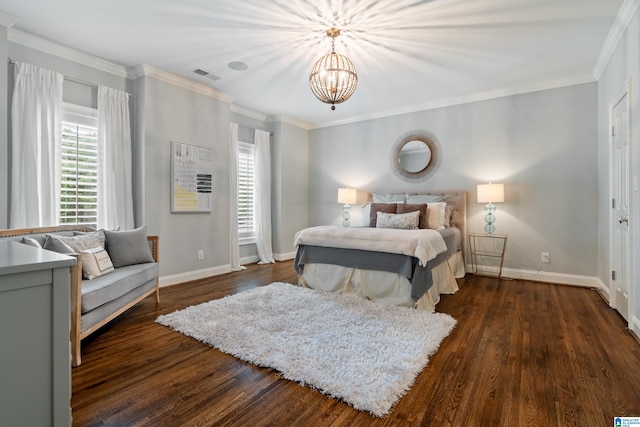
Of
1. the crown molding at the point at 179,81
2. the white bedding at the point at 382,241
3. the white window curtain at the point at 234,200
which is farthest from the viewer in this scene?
the white window curtain at the point at 234,200

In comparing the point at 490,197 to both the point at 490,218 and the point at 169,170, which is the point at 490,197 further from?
the point at 169,170

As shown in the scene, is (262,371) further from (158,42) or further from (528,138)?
(528,138)

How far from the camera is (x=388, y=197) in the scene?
529cm

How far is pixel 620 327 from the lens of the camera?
2707 millimetres

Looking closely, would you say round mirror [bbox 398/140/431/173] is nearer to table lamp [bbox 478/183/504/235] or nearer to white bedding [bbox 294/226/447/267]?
table lamp [bbox 478/183/504/235]

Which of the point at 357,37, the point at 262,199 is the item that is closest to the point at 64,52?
the point at 357,37

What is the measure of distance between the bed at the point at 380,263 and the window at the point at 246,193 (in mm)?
1980

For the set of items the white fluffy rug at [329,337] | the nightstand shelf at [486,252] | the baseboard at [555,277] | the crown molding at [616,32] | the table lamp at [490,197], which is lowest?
the white fluffy rug at [329,337]

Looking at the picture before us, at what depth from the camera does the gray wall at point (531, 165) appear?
4066 millimetres

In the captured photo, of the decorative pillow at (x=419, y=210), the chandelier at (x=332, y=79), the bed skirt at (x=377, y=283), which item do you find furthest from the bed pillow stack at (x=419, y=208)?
the chandelier at (x=332, y=79)

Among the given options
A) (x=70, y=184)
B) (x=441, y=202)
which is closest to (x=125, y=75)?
(x=70, y=184)

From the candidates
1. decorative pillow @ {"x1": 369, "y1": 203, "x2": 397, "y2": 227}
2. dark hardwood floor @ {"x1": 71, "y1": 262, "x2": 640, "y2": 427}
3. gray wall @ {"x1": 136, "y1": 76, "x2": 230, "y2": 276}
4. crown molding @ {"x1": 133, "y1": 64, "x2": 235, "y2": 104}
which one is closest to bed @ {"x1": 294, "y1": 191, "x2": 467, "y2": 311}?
dark hardwood floor @ {"x1": 71, "y1": 262, "x2": 640, "y2": 427}

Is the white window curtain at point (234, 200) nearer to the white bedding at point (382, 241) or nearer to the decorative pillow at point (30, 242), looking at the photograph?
the white bedding at point (382, 241)

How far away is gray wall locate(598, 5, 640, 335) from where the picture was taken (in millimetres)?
2551
